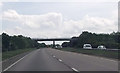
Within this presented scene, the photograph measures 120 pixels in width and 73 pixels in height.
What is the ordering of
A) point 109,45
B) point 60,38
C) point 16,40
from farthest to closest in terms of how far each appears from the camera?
point 60,38 → point 16,40 → point 109,45

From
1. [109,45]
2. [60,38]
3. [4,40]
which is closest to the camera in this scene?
[109,45]

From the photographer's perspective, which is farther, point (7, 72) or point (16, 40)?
point (16, 40)

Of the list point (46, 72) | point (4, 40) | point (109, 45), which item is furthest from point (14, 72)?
point (4, 40)

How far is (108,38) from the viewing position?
15825 centimetres

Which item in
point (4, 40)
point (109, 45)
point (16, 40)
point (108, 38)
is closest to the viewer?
point (109, 45)

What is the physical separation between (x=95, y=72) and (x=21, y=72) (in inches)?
172

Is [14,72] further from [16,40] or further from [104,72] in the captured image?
[16,40]

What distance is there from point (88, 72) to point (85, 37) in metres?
129

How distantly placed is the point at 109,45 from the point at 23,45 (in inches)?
2165

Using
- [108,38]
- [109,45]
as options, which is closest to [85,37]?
[108,38]

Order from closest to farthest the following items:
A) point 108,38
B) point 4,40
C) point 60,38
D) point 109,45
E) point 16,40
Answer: point 109,45 < point 4,40 < point 16,40 < point 108,38 < point 60,38

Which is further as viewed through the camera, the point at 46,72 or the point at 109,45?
the point at 109,45

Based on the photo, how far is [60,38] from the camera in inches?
7525

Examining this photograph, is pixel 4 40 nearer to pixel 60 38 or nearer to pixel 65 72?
pixel 60 38
